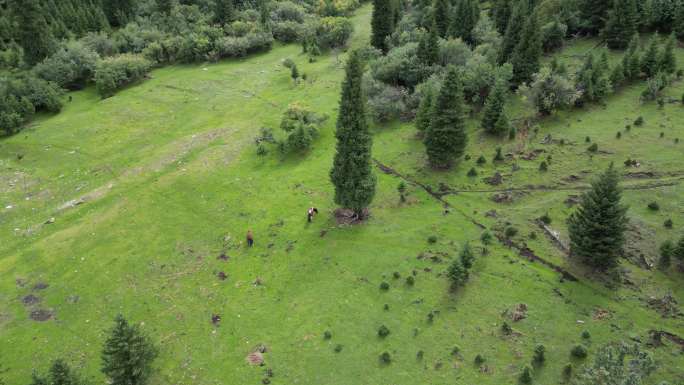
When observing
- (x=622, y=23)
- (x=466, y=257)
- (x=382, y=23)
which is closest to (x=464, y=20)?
(x=382, y=23)

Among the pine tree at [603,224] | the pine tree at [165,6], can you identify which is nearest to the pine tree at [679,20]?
the pine tree at [603,224]

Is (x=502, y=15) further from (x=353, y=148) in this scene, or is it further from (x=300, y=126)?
(x=353, y=148)

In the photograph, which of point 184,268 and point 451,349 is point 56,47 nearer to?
point 184,268

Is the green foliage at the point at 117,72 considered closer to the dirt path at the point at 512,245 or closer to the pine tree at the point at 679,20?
the dirt path at the point at 512,245

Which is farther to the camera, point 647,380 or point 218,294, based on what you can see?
point 218,294

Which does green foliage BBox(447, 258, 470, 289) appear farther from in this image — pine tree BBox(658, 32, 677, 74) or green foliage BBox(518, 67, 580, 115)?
pine tree BBox(658, 32, 677, 74)

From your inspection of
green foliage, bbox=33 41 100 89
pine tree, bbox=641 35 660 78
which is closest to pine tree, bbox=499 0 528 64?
pine tree, bbox=641 35 660 78

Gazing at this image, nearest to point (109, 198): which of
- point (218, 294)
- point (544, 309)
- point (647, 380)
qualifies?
point (218, 294)
